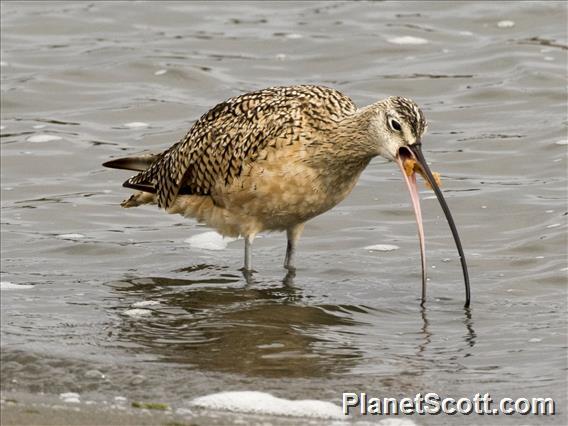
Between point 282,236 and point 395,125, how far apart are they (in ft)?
8.18

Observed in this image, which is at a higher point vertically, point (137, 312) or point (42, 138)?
point (42, 138)

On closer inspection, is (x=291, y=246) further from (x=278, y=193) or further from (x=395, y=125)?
(x=395, y=125)

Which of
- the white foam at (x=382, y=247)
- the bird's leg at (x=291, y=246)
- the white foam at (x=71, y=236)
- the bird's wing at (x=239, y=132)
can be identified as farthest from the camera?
the white foam at (x=71, y=236)

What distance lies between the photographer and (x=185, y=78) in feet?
48.8

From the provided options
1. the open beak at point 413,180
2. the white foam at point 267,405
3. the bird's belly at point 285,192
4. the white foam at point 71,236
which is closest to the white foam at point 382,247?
the bird's belly at point 285,192

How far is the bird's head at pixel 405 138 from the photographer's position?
8.59m

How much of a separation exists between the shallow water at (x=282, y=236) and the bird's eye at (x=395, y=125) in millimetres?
1093

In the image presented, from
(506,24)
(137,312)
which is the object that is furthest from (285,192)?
(506,24)

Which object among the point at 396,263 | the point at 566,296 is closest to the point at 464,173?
the point at 396,263

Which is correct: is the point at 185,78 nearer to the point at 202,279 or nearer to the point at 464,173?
the point at 464,173

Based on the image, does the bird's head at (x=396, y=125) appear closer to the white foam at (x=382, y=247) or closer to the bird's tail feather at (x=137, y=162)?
the white foam at (x=382, y=247)

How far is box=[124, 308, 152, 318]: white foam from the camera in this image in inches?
335

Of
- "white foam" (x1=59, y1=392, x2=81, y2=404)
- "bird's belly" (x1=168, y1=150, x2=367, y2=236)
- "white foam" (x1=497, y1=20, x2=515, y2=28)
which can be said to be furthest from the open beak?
"white foam" (x1=497, y1=20, x2=515, y2=28)

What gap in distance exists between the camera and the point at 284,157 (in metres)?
9.16
